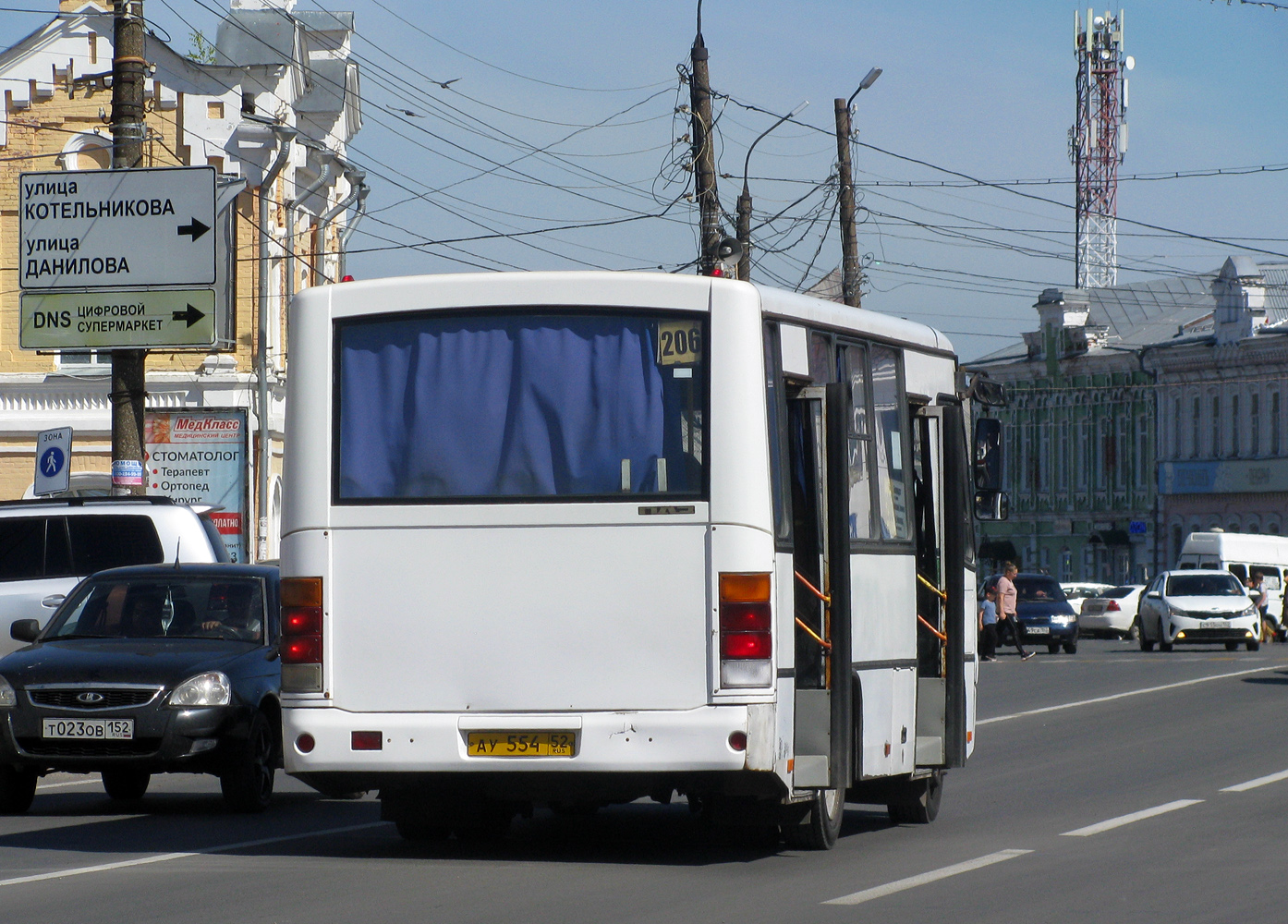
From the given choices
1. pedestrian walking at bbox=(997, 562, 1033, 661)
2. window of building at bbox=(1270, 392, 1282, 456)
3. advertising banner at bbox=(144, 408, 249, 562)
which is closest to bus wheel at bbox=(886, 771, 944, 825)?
advertising banner at bbox=(144, 408, 249, 562)

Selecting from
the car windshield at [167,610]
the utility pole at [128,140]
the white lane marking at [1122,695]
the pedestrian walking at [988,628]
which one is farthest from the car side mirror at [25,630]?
the pedestrian walking at [988,628]

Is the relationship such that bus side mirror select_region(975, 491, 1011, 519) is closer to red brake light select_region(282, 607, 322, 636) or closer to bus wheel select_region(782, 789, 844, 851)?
bus wheel select_region(782, 789, 844, 851)

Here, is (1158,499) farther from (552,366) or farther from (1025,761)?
(552,366)

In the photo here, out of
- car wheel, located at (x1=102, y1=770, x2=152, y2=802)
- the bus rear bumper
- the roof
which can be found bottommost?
car wheel, located at (x1=102, y1=770, x2=152, y2=802)

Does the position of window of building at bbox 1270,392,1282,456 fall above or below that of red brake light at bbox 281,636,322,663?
above

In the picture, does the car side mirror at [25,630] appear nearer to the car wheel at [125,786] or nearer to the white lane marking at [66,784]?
the car wheel at [125,786]

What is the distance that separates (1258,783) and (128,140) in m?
11.9

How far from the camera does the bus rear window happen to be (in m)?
10.6

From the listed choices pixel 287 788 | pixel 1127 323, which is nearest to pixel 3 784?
pixel 287 788

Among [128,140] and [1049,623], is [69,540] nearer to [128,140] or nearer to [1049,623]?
[128,140]

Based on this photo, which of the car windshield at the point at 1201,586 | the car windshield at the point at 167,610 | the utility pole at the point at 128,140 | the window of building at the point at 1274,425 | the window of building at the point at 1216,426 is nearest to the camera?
the car windshield at the point at 167,610

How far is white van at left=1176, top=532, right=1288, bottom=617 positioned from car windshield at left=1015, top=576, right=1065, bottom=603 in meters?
11.3

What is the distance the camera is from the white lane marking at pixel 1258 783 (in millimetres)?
15555

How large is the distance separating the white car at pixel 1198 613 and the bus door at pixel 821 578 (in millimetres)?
36465
